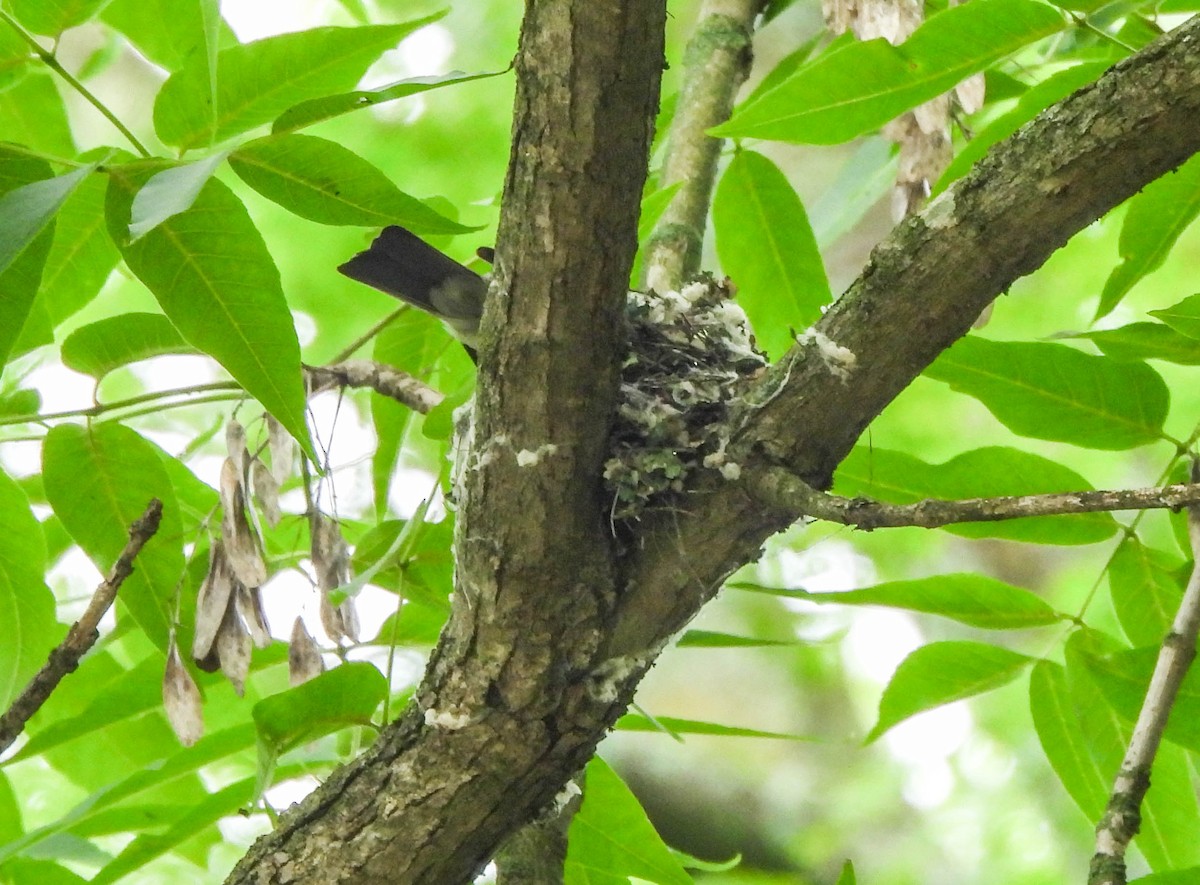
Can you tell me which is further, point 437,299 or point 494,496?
point 437,299

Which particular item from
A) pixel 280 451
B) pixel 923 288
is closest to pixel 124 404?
pixel 280 451

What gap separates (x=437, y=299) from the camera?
2.45m

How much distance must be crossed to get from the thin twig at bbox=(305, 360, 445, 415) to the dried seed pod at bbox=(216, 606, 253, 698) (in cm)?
46

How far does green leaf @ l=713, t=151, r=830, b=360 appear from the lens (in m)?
2.57

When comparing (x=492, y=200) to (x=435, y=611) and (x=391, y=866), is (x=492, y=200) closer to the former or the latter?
(x=435, y=611)

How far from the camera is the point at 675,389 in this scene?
83.1 inches

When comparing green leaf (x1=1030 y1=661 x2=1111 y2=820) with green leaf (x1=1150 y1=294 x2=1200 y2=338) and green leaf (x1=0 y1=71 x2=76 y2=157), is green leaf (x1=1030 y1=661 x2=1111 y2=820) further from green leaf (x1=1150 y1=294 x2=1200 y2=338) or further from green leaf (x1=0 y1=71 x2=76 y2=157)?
green leaf (x1=0 y1=71 x2=76 y2=157)

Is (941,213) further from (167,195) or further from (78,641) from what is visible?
(78,641)

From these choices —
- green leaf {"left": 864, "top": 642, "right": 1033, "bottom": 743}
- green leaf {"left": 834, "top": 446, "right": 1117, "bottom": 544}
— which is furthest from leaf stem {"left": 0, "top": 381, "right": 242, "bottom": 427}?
green leaf {"left": 864, "top": 642, "right": 1033, "bottom": 743}

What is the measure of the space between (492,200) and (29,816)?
14.8 feet

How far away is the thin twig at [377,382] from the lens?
2213mm

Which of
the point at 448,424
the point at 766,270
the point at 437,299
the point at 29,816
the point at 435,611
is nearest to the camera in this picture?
the point at 448,424

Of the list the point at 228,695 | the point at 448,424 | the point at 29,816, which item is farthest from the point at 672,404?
the point at 29,816

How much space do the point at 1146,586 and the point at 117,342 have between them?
5.92 ft
